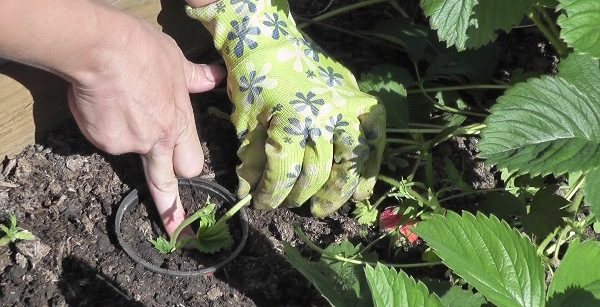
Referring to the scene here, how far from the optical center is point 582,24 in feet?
4.14

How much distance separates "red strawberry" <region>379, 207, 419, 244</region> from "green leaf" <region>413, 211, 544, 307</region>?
0.41 m

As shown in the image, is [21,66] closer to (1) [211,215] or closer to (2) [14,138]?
(2) [14,138]

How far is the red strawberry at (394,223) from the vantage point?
5.33 feet

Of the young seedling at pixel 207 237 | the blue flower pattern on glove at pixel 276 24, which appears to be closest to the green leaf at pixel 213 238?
the young seedling at pixel 207 237

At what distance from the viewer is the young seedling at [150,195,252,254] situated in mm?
1554

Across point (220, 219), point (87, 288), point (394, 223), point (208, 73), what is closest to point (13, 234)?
point (87, 288)

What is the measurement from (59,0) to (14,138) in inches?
17.1

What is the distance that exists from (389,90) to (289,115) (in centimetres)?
26

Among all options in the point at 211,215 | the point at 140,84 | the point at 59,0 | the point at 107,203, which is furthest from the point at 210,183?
the point at 59,0

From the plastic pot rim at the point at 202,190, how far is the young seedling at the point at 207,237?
0.03 meters

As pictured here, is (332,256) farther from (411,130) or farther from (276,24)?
(276,24)

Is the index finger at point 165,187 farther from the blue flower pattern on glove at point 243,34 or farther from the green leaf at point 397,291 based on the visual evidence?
the green leaf at point 397,291

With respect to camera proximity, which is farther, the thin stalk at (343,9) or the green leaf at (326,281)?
the thin stalk at (343,9)

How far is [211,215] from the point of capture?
5.18 ft
